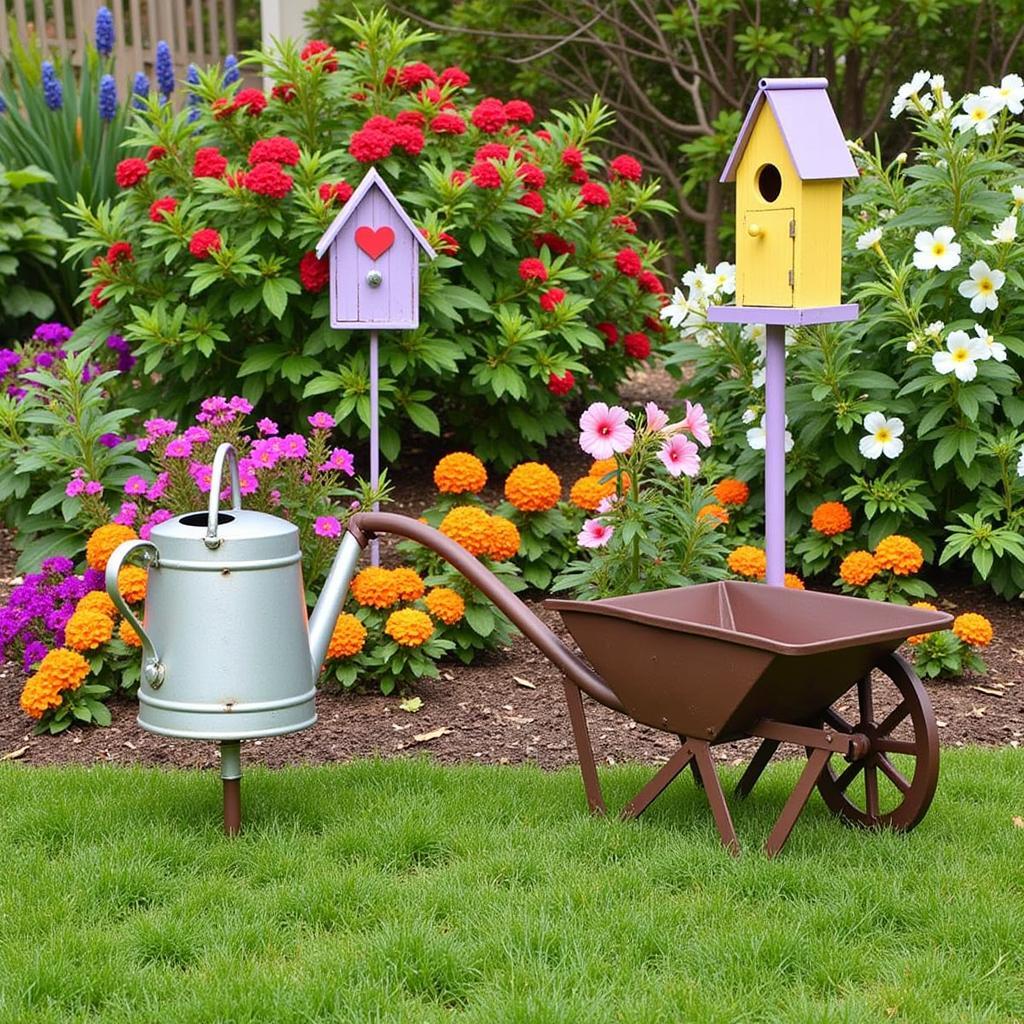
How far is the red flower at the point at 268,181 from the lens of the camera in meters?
5.57

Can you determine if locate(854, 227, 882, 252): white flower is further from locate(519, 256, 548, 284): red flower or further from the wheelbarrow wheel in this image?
the wheelbarrow wheel

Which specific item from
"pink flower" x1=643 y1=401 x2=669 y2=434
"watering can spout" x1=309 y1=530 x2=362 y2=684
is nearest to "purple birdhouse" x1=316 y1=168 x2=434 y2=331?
"pink flower" x1=643 y1=401 x2=669 y2=434

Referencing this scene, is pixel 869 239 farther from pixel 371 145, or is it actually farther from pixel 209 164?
pixel 209 164

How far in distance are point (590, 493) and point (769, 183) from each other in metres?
1.36

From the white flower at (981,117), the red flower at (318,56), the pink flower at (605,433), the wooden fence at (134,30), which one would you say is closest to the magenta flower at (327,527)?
the pink flower at (605,433)

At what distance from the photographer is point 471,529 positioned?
15.8 ft

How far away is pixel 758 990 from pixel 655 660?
2.52 feet

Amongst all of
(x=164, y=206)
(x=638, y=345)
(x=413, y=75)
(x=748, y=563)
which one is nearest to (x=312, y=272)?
(x=164, y=206)

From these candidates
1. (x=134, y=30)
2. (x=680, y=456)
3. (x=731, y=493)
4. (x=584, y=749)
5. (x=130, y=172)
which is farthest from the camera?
(x=134, y=30)

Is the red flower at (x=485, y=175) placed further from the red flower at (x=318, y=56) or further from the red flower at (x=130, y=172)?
the red flower at (x=130, y=172)

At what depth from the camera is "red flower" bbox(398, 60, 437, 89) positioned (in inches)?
253

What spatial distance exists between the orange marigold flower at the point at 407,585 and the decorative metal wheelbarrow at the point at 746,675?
957 millimetres

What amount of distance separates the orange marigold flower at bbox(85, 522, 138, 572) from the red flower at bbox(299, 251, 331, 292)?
1434mm

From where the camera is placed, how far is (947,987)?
9.04 ft
